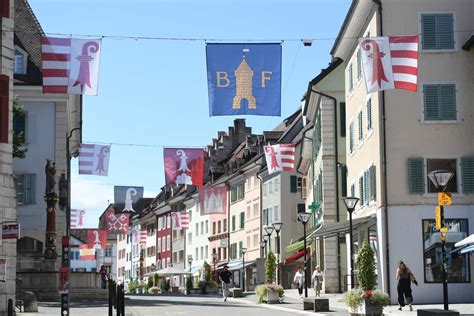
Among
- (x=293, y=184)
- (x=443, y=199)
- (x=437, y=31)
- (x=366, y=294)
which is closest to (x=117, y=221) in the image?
(x=293, y=184)

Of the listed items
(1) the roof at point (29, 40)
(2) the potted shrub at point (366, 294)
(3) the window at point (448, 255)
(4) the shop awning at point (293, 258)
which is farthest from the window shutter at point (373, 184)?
(4) the shop awning at point (293, 258)

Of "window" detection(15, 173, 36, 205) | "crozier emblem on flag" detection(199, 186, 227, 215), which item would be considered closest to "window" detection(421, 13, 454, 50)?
"window" detection(15, 173, 36, 205)

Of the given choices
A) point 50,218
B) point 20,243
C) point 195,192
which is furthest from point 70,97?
point 195,192

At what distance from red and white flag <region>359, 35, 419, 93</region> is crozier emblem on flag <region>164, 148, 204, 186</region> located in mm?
18630

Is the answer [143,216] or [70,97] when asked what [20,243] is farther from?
[143,216]

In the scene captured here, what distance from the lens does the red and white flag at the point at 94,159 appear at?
4816 centimetres

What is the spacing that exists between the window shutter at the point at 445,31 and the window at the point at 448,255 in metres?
6.68

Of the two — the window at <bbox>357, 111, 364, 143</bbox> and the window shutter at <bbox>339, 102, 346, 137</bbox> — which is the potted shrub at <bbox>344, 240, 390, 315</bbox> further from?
the window shutter at <bbox>339, 102, 346, 137</bbox>

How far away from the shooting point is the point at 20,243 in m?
58.1

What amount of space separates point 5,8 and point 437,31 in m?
16.7

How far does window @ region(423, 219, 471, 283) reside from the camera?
38.3 m

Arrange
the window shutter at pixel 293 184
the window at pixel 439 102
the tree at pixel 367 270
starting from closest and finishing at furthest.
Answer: the tree at pixel 367 270, the window at pixel 439 102, the window shutter at pixel 293 184

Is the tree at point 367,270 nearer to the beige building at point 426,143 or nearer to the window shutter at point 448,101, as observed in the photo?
the beige building at point 426,143

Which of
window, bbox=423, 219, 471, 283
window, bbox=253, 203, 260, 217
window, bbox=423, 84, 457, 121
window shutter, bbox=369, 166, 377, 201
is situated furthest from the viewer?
window, bbox=253, 203, 260, 217
